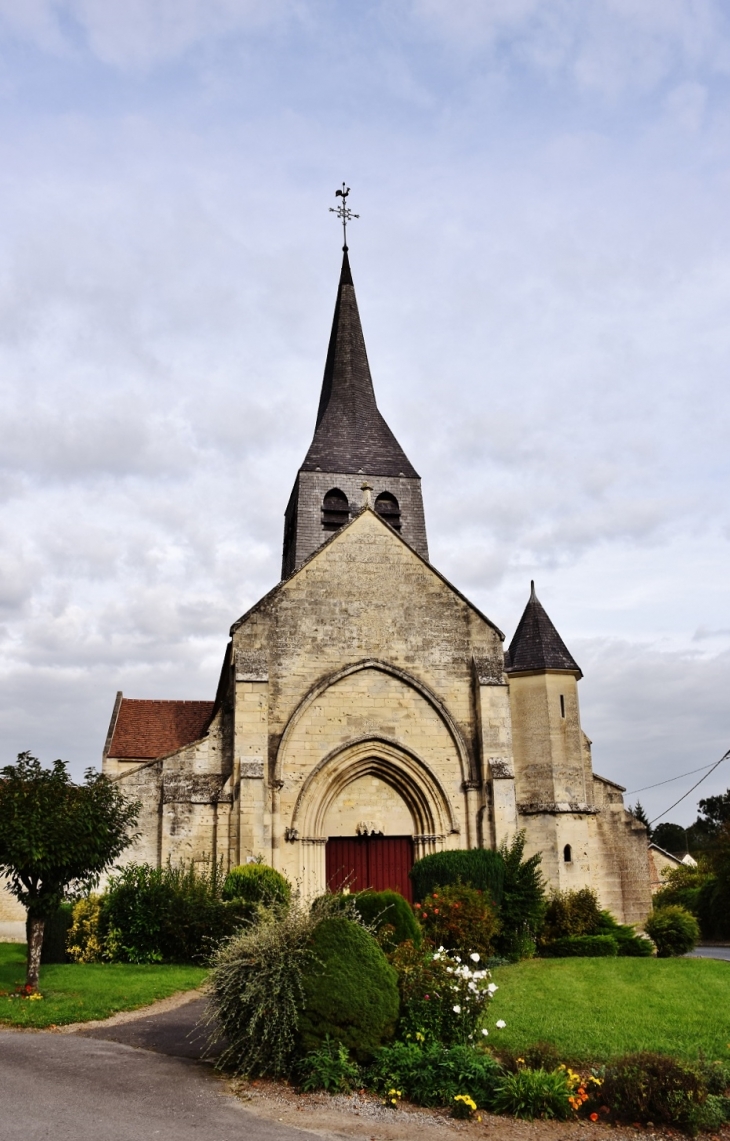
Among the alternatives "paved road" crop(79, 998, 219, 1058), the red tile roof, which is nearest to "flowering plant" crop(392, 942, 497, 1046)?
"paved road" crop(79, 998, 219, 1058)

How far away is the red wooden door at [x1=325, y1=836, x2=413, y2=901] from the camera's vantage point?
19.0 metres

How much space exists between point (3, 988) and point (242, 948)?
5.95 meters

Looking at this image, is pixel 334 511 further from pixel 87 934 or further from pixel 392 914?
pixel 392 914

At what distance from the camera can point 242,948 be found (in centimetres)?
882

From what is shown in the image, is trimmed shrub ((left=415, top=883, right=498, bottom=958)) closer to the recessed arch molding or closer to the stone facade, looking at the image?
the stone facade

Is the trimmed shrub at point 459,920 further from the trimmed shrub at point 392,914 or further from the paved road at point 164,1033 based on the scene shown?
the paved road at point 164,1033

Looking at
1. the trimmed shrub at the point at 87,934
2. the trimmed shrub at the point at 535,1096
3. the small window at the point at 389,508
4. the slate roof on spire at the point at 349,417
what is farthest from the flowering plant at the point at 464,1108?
the slate roof on spire at the point at 349,417

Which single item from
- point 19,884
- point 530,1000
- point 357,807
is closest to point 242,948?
point 530,1000

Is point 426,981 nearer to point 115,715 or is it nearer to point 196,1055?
point 196,1055

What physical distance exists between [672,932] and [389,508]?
14.4 m

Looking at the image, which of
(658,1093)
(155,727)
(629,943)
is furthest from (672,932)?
(155,727)

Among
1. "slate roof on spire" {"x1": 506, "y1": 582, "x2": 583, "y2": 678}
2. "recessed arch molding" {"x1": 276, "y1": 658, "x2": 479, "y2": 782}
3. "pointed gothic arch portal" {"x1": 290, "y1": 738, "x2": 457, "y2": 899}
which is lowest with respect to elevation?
"pointed gothic arch portal" {"x1": 290, "y1": 738, "x2": 457, "y2": 899}

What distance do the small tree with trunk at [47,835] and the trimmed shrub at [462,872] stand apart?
18.8 ft

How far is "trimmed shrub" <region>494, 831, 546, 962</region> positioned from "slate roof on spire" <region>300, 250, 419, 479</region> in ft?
45.6
